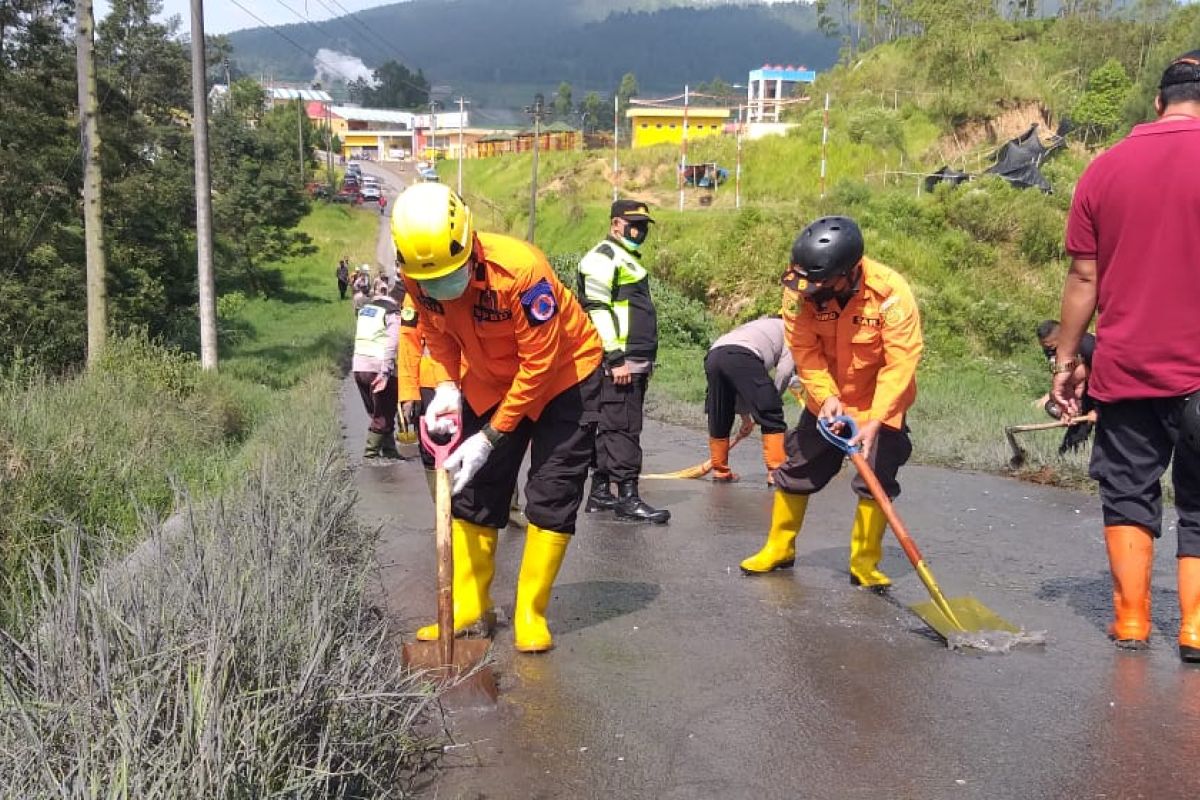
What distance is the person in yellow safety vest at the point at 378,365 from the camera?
9.53 meters

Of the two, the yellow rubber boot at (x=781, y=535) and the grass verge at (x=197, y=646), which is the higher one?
the grass verge at (x=197, y=646)

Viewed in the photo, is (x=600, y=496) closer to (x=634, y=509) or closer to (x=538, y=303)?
(x=634, y=509)

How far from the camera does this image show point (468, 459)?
4.35 m

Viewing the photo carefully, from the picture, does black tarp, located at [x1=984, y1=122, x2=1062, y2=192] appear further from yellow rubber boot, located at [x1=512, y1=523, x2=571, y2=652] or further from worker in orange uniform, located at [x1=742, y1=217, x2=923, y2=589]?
yellow rubber boot, located at [x1=512, y1=523, x2=571, y2=652]

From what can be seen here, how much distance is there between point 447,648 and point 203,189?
621 inches

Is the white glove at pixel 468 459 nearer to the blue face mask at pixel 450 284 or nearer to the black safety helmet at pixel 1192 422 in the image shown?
the blue face mask at pixel 450 284

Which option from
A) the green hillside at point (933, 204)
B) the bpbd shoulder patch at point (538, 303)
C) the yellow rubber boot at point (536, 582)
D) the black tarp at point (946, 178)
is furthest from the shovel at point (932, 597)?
the black tarp at point (946, 178)

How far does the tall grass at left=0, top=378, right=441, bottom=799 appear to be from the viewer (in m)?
2.51

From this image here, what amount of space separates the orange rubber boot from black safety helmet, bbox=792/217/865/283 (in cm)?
346

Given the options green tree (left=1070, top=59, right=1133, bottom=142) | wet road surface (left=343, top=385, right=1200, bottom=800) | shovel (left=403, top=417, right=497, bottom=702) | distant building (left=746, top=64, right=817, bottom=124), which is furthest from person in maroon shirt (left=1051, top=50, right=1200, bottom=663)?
distant building (left=746, top=64, right=817, bottom=124)

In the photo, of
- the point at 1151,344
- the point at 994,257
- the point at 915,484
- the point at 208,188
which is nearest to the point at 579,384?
the point at 1151,344

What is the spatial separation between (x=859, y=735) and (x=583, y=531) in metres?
3.29

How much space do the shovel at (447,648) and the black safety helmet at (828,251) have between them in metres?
2.00

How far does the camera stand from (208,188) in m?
18.3
